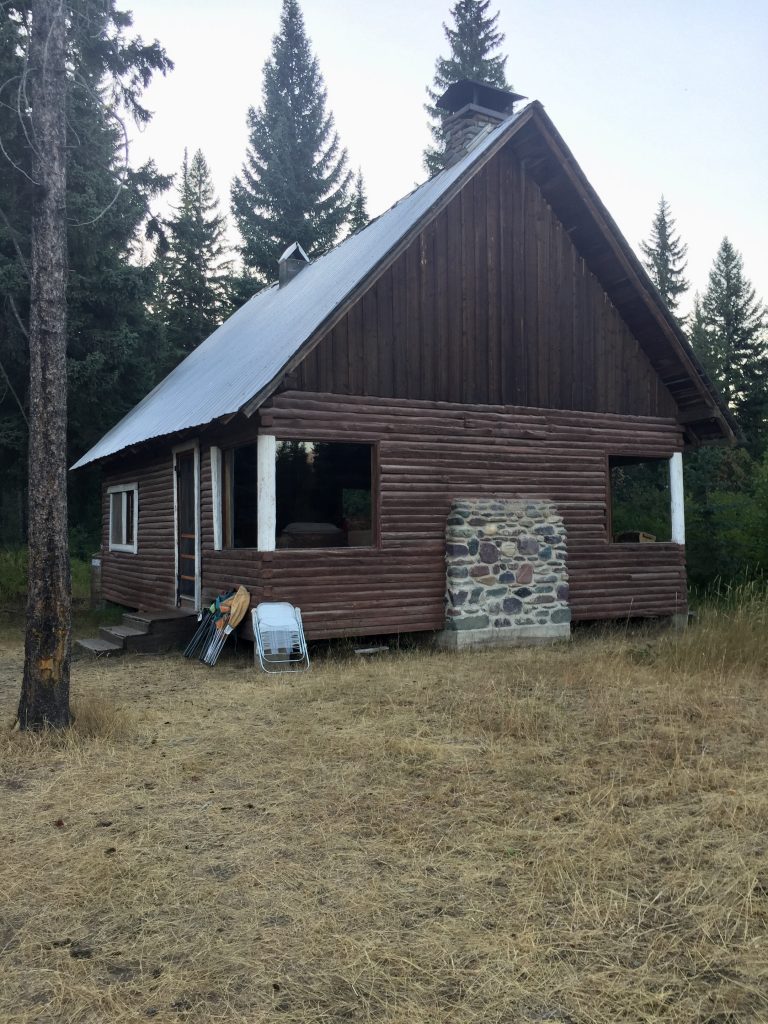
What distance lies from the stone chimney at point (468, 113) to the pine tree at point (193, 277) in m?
12.6

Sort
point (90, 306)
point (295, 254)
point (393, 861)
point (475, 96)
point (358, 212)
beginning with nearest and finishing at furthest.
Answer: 1. point (393, 861)
2. point (475, 96)
3. point (295, 254)
4. point (90, 306)
5. point (358, 212)

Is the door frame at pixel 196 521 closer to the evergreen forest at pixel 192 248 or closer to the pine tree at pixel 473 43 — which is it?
the evergreen forest at pixel 192 248

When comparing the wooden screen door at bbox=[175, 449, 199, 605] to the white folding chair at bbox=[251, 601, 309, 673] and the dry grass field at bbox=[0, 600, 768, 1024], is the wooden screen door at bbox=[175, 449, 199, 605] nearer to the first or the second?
the white folding chair at bbox=[251, 601, 309, 673]

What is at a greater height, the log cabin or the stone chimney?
the stone chimney

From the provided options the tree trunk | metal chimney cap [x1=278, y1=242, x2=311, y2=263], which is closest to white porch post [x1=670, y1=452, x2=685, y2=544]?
metal chimney cap [x1=278, y1=242, x2=311, y2=263]

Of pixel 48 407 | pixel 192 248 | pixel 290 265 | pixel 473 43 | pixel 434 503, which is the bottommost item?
pixel 434 503

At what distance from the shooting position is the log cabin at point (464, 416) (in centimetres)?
1056

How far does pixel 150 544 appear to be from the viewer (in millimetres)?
14305

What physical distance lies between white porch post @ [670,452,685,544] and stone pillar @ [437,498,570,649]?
249cm

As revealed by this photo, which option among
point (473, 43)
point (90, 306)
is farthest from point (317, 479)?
point (473, 43)

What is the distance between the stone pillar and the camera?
11195 mm

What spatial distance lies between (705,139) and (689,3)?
2.75 m

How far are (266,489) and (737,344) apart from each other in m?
32.5

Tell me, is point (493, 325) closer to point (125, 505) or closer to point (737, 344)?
point (125, 505)
